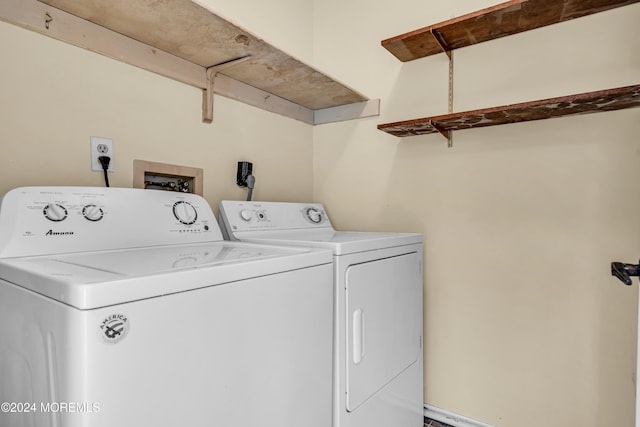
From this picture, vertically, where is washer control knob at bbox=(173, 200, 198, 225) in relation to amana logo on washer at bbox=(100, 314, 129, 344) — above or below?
above

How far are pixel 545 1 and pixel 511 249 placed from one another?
1.01 meters

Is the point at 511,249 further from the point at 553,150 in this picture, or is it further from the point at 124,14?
the point at 124,14

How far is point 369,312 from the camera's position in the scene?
1.35m

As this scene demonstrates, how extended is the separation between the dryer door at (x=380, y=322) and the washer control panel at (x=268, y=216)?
0.58 meters

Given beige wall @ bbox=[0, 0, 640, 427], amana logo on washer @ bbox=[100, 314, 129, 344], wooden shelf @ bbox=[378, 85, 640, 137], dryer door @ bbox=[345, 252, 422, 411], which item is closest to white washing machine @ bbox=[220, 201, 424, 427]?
dryer door @ bbox=[345, 252, 422, 411]

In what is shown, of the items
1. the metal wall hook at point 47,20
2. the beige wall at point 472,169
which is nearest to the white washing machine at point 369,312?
the beige wall at point 472,169

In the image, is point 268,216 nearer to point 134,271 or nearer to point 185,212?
point 185,212

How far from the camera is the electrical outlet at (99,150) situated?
1.33 meters

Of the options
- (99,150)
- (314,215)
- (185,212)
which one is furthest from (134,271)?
(314,215)

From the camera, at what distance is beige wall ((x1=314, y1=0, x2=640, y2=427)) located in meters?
1.45

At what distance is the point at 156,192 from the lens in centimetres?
136

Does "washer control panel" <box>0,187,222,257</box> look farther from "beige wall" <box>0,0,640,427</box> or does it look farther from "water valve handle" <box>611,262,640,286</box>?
"water valve handle" <box>611,262,640,286</box>

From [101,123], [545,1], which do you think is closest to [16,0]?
[101,123]

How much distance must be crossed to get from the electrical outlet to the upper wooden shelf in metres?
1.30
